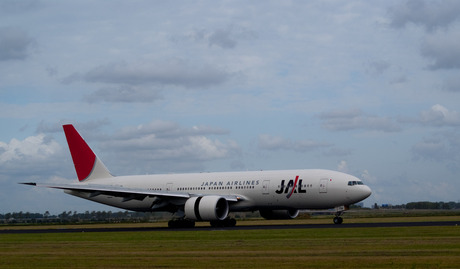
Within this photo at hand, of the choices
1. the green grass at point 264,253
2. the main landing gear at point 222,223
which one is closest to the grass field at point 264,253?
the green grass at point 264,253

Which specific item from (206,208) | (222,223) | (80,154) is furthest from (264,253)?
(80,154)

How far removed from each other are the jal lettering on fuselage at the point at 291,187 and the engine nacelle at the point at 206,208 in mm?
4627

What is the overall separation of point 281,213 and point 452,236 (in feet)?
90.6

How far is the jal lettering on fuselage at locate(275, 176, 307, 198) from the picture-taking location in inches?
2128

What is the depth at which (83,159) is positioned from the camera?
68375 millimetres

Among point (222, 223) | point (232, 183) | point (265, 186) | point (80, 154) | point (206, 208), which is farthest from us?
point (80, 154)

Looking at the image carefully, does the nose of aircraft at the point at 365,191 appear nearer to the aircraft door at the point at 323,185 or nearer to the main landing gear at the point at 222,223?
the aircraft door at the point at 323,185

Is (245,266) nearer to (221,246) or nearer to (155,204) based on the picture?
(221,246)

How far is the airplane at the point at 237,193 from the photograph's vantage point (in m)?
53.4

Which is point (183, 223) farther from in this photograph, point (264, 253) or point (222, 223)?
point (264, 253)

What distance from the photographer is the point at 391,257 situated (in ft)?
75.4

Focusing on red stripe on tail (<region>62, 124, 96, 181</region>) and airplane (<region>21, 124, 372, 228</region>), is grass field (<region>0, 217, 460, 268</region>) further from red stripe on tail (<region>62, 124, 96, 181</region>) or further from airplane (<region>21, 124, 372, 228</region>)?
red stripe on tail (<region>62, 124, 96, 181</region>)

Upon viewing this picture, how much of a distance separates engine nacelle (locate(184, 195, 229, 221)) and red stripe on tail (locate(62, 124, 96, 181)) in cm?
1699

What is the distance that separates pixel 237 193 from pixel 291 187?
5.24 m
